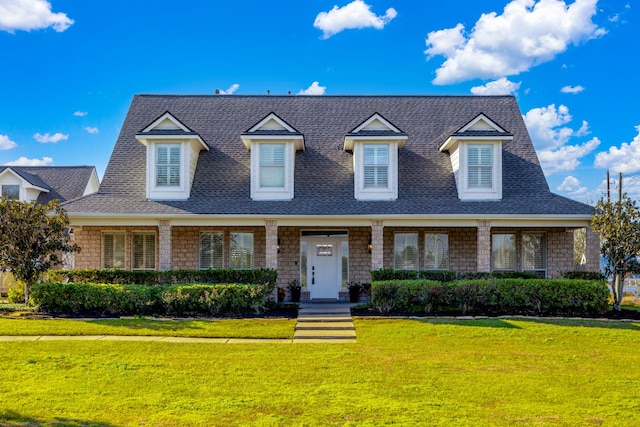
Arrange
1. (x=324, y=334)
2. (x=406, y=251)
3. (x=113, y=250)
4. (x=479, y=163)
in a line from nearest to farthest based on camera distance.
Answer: (x=324, y=334)
(x=479, y=163)
(x=113, y=250)
(x=406, y=251)

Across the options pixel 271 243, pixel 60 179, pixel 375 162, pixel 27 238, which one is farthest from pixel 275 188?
pixel 60 179

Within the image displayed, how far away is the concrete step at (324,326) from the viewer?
14.9 metres

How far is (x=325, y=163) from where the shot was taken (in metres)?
21.9

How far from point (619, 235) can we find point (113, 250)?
57.4 ft

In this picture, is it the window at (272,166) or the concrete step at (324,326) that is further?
the window at (272,166)

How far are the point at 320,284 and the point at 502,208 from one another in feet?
23.5

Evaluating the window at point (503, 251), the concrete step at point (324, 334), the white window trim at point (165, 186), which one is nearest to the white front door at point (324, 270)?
the white window trim at point (165, 186)

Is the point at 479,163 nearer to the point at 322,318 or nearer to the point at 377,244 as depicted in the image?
→ the point at 377,244

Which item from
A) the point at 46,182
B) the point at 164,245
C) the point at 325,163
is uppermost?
the point at 46,182

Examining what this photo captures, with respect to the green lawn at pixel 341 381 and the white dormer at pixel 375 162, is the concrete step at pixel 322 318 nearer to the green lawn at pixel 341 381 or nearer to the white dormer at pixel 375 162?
the green lawn at pixel 341 381

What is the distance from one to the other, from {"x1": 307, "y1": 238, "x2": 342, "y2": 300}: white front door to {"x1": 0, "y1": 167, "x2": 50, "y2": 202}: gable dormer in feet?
54.6

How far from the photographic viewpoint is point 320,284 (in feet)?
70.3

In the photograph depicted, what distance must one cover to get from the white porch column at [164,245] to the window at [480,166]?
426 inches

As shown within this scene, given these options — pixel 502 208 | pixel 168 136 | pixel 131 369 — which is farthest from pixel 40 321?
pixel 502 208
